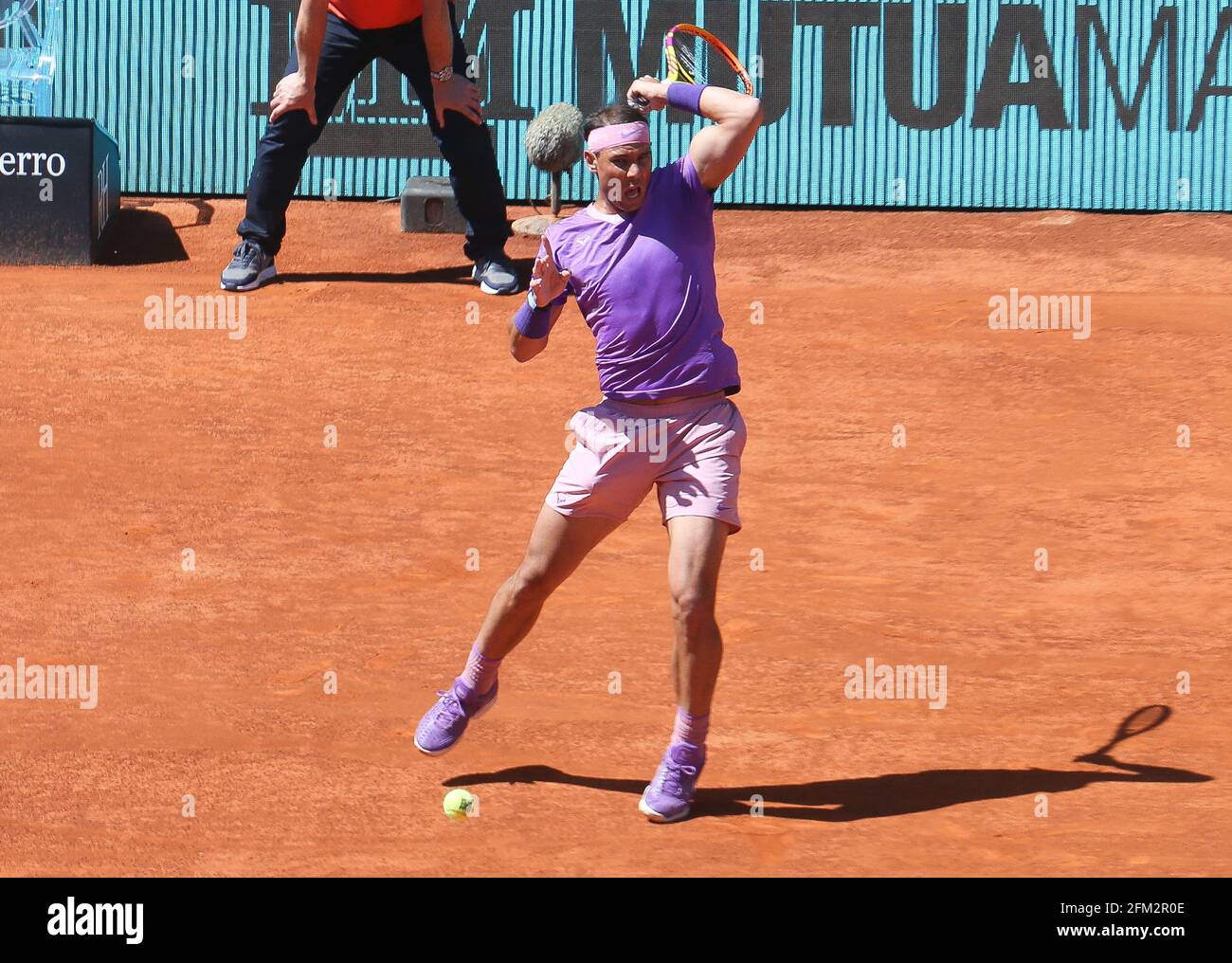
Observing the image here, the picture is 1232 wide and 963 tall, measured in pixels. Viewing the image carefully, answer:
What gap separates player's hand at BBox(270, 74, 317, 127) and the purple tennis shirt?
797cm

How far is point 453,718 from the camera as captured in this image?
6.70 m

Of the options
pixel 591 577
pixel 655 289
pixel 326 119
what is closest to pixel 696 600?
pixel 655 289

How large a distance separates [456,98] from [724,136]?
8036 millimetres

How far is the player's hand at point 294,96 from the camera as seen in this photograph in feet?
44.9

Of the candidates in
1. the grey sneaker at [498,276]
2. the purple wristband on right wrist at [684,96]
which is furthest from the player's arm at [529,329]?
the grey sneaker at [498,276]

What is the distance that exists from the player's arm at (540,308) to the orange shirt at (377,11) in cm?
779

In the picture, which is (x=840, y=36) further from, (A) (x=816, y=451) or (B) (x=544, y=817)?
(B) (x=544, y=817)

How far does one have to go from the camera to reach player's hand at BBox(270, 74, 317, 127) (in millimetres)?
13688

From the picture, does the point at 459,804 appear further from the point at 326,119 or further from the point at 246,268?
the point at 326,119

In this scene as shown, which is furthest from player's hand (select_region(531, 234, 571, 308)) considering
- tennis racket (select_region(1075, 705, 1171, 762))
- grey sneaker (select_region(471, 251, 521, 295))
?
grey sneaker (select_region(471, 251, 521, 295))

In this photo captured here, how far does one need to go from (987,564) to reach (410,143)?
435 inches

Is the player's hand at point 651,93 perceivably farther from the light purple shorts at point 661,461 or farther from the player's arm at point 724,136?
the light purple shorts at point 661,461

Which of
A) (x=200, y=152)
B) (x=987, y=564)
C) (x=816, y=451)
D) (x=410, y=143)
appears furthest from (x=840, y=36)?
(x=987, y=564)

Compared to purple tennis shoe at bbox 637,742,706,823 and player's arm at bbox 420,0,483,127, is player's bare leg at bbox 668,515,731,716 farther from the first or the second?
player's arm at bbox 420,0,483,127
